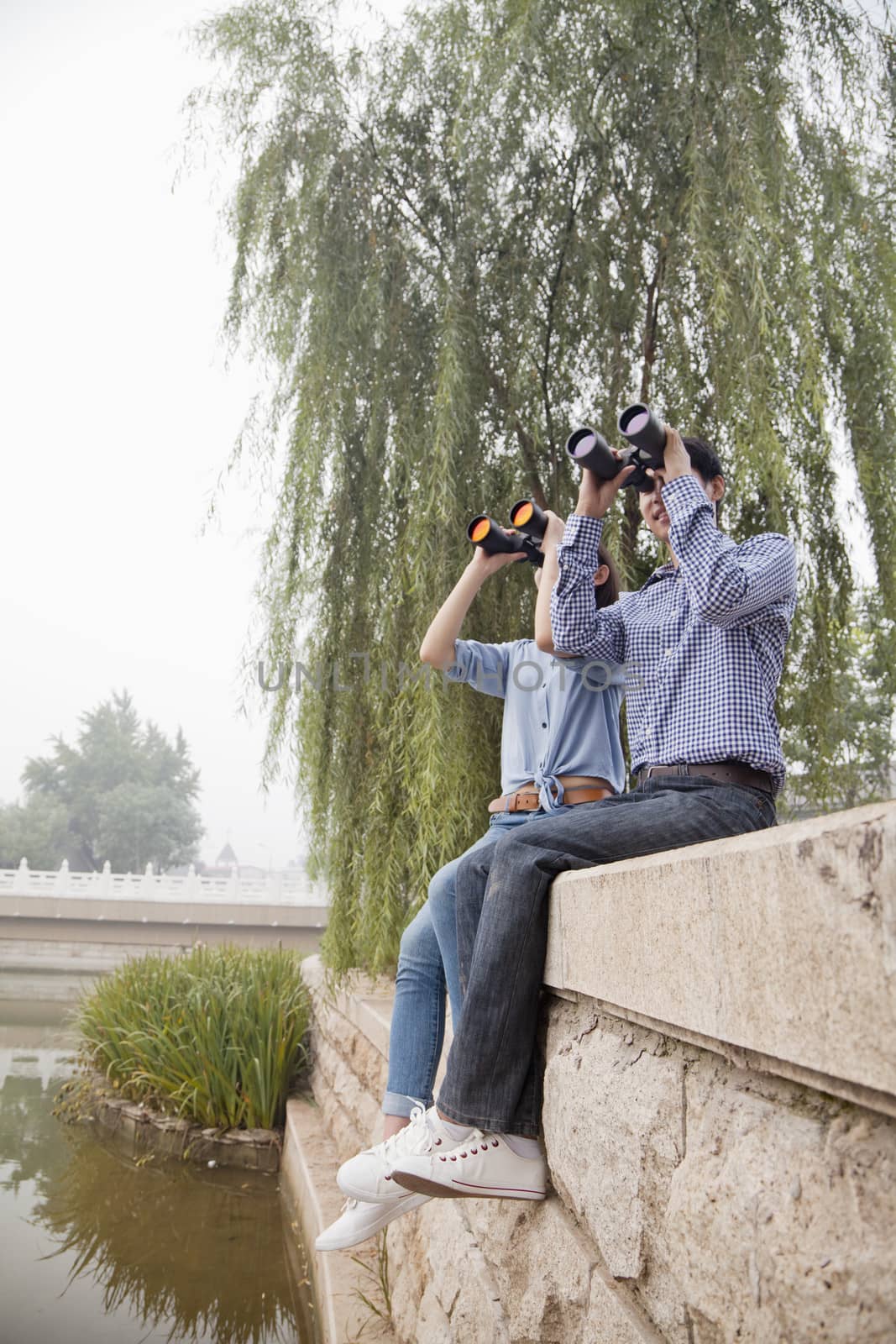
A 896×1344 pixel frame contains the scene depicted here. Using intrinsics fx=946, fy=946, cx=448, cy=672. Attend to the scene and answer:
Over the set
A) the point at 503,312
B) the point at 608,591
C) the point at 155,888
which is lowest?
the point at 155,888

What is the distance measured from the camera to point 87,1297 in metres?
2.99

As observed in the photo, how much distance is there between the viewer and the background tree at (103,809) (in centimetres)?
4734

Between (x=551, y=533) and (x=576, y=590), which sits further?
(x=551, y=533)

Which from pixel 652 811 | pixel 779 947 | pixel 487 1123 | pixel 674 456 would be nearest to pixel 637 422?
pixel 674 456

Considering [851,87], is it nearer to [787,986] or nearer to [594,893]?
[594,893]

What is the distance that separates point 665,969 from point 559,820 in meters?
0.54

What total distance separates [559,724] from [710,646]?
1.86ft

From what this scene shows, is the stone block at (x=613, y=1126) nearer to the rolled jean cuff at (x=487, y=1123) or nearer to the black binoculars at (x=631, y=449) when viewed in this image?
the rolled jean cuff at (x=487, y=1123)

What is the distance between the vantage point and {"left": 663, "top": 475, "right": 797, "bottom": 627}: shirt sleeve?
172 cm

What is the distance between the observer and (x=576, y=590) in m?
2.08

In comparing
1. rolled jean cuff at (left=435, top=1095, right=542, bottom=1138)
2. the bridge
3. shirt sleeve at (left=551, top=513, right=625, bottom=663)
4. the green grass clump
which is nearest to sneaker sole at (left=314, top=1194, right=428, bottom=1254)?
rolled jean cuff at (left=435, top=1095, right=542, bottom=1138)

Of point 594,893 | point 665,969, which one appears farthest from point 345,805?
point 665,969

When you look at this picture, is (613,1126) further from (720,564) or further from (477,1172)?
(720,564)

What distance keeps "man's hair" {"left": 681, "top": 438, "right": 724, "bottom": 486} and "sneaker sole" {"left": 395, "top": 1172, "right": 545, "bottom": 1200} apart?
1460 millimetres
